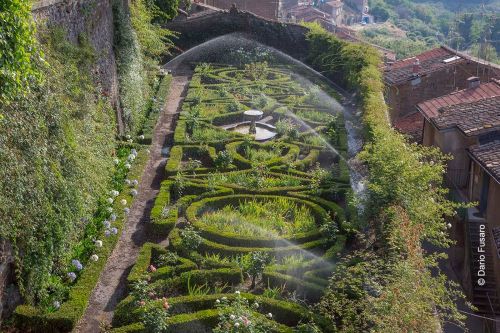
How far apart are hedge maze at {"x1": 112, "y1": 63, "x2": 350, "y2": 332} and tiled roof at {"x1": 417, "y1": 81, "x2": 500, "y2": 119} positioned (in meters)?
4.39

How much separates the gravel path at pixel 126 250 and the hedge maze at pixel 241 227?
1.14ft

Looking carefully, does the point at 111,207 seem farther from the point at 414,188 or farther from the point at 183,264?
the point at 414,188

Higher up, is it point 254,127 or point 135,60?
point 135,60

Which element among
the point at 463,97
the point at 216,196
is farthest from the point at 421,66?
the point at 216,196

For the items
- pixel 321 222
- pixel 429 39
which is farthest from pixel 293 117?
pixel 429 39

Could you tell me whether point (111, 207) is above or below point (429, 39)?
above

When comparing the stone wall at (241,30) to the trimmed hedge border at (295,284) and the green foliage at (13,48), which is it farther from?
the green foliage at (13,48)

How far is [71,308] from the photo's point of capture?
9.12 metres

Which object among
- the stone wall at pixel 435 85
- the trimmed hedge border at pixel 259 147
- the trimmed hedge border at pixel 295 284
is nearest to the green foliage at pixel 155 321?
the trimmed hedge border at pixel 295 284

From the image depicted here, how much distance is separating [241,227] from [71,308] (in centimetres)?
400

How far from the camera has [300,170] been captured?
51.1 feet

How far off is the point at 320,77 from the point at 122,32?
399 inches

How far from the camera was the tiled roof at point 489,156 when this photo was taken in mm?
16125

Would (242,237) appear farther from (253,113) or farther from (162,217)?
(253,113)
